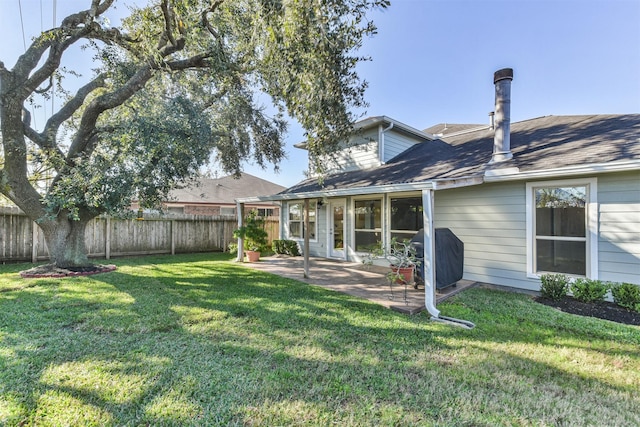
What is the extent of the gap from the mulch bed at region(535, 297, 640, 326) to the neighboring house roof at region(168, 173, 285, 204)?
16.6m

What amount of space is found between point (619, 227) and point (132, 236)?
13141mm

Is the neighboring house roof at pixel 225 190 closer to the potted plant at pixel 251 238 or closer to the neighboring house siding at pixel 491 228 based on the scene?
the potted plant at pixel 251 238

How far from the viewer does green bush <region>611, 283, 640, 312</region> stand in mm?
4605

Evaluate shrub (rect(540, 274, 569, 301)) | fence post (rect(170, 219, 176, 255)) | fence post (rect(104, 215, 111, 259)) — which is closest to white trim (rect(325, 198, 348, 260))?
shrub (rect(540, 274, 569, 301))

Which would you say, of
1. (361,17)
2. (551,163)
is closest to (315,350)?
(361,17)

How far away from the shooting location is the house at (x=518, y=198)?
193 inches

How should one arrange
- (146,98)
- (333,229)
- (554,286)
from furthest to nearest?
1. (333,229)
2. (146,98)
3. (554,286)

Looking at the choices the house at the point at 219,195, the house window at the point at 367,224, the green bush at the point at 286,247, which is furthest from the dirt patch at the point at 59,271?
the house at the point at 219,195

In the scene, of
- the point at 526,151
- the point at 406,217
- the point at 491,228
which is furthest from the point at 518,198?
the point at 406,217

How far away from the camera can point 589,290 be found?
4895 millimetres

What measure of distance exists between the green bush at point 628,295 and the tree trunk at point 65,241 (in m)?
11.3

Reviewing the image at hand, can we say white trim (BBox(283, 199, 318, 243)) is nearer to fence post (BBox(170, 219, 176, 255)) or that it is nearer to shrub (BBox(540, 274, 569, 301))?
fence post (BBox(170, 219, 176, 255))

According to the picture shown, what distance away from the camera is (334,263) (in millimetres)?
9312

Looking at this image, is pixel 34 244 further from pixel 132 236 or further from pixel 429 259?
pixel 429 259
